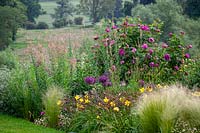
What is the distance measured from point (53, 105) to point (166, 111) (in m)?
2.41

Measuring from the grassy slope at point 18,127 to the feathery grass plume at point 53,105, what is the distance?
0.82ft

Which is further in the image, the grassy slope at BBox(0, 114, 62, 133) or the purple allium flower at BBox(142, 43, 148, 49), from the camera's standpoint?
the purple allium flower at BBox(142, 43, 148, 49)

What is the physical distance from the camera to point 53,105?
7.21m

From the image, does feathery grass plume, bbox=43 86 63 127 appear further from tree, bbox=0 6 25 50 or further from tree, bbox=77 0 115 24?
tree, bbox=77 0 115 24

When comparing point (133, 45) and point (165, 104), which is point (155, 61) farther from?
point (165, 104)

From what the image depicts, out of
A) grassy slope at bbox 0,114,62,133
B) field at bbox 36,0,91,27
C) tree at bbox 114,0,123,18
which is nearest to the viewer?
grassy slope at bbox 0,114,62,133

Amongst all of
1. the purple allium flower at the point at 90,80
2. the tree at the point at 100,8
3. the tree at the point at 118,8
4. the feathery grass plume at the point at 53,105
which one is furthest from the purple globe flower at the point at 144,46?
the tree at the point at 118,8

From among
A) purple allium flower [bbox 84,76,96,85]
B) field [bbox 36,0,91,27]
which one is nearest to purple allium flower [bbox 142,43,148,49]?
purple allium flower [bbox 84,76,96,85]

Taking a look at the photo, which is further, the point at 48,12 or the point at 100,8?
the point at 48,12

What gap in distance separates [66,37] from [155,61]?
6.93ft

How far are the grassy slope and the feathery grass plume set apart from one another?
251 millimetres

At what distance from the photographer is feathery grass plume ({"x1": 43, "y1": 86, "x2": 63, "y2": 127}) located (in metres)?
7.20

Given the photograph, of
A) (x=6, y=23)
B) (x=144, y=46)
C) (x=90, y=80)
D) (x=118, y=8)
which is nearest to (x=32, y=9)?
(x=118, y=8)

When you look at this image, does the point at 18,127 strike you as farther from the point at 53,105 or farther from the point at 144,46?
the point at 144,46
